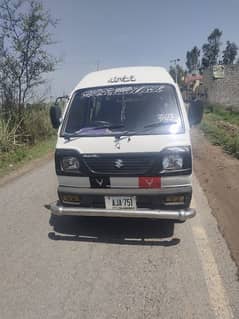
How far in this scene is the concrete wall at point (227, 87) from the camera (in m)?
28.2

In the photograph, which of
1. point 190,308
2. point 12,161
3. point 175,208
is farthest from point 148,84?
point 12,161

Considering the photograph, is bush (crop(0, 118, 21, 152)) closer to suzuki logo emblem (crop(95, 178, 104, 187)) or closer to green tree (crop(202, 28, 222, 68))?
suzuki logo emblem (crop(95, 178, 104, 187))

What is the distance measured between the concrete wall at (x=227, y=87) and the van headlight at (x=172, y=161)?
82.5ft

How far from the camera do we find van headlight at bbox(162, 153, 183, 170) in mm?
3930

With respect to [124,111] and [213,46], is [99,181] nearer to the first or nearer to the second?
[124,111]

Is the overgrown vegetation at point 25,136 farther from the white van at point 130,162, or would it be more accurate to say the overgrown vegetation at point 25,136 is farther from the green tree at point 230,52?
the green tree at point 230,52

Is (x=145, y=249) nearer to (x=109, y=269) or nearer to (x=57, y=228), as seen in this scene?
(x=109, y=269)

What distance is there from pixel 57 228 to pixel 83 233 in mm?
449

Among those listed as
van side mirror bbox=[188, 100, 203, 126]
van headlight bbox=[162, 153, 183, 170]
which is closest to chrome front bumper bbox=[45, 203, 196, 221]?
van headlight bbox=[162, 153, 183, 170]

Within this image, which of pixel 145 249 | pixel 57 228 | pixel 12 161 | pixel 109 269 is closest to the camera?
pixel 109 269

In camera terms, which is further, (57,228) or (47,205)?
(47,205)

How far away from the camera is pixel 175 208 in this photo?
4043mm

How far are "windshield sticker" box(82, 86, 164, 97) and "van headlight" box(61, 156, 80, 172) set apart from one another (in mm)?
1306

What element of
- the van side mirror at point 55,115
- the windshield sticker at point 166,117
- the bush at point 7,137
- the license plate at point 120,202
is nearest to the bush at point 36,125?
the bush at point 7,137
